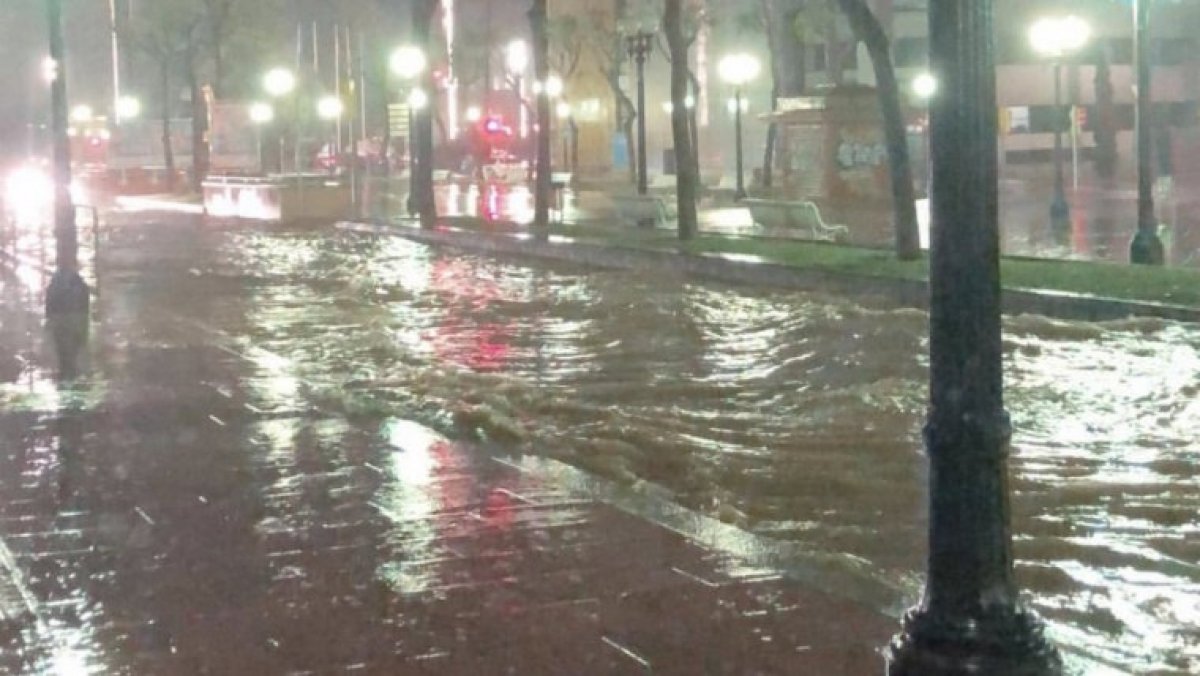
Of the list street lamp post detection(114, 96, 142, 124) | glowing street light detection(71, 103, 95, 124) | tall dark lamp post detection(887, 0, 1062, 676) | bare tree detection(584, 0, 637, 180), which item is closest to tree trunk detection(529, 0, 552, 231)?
bare tree detection(584, 0, 637, 180)

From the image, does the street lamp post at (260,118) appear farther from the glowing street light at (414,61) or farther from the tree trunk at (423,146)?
the tree trunk at (423,146)

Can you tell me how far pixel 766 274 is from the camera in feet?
80.4

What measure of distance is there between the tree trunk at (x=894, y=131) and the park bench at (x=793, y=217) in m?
5.89

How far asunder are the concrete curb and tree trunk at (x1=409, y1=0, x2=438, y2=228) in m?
1.07

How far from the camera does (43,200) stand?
5756 cm

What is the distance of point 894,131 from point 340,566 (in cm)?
1737

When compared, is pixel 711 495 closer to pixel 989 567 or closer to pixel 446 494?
pixel 446 494

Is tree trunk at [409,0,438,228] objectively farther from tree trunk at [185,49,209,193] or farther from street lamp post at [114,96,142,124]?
street lamp post at [114,96,142,124]

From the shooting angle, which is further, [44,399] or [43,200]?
[43,200]

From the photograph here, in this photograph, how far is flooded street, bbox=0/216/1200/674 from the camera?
29.5 feet

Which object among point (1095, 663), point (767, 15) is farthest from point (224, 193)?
point (1095, 663)

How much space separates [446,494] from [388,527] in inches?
34.2

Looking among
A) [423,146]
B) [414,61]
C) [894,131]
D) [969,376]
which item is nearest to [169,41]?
[414,61]

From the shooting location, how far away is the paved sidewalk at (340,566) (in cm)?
686
